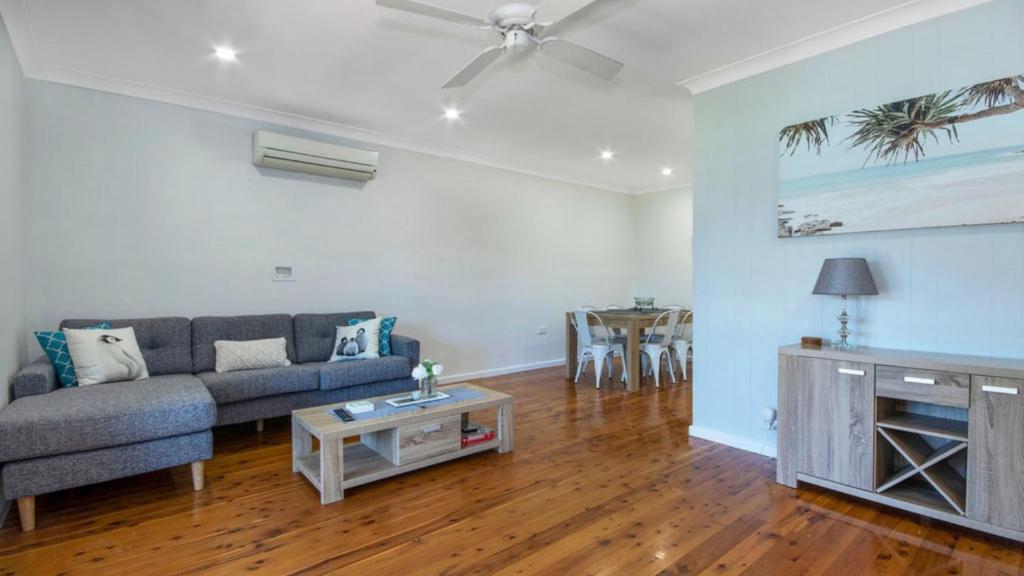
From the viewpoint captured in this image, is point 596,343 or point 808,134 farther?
point 596,343

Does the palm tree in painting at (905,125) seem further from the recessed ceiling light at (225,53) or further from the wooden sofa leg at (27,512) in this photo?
the wooden sofa leg at (27,512)

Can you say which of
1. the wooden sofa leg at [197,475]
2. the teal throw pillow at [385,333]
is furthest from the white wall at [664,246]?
the wooden sofa leg at [197,475]

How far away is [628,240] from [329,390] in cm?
518

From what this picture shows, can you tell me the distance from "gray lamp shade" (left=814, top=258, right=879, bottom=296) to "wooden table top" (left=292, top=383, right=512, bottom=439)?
6.50 feet

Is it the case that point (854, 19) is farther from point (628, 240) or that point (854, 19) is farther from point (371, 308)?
point (628, 240)

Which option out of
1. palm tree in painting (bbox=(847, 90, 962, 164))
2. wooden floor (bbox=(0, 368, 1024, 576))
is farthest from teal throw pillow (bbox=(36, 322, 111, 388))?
palm tree in painting (bbox=(847, 90, 962, 164))

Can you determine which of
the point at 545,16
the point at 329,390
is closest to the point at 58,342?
the point at 329,390

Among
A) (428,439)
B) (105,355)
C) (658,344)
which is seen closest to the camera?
(428,439)

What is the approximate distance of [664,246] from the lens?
720 cm

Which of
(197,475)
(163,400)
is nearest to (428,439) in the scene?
(197,475)

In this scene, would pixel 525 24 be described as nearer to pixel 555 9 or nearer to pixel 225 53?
pixel 555 9

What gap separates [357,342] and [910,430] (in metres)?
3.66

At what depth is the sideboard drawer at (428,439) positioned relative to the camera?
9.11ft

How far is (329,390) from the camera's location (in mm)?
3688
